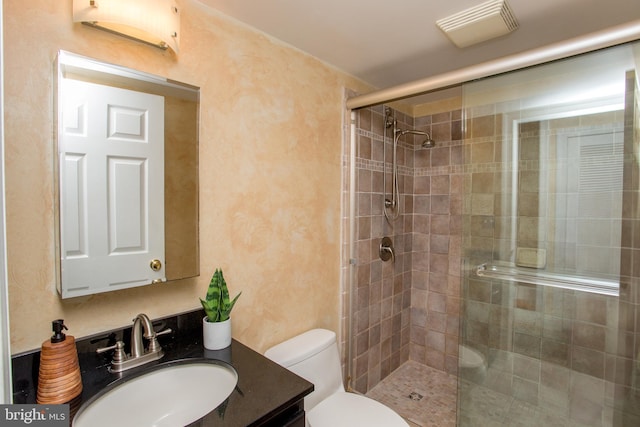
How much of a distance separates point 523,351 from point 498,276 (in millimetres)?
385

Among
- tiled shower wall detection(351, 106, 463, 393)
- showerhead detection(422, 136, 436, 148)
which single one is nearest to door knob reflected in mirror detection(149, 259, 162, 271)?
tiled shower wall detection(351, 106, 463, 393)

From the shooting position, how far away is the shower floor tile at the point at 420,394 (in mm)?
2035

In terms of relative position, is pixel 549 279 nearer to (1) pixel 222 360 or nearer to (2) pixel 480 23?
(2) pixel 480 23

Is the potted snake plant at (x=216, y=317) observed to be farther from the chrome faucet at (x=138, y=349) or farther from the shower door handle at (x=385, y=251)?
the shower door handle at (x=385, y=251)

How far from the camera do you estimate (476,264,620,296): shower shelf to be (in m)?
1.36

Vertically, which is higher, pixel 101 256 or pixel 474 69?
pixel 474 69

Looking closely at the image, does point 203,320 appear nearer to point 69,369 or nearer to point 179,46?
point 69,369

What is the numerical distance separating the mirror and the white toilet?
664 mm

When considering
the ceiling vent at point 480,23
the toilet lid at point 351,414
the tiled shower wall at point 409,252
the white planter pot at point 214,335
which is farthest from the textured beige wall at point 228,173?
the ceiling vent at point 480,23

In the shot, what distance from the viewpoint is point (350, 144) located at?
2029mm

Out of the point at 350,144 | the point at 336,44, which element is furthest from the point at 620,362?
the point at 336,44

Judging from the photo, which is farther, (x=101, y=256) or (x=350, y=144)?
(x=350, y=144)

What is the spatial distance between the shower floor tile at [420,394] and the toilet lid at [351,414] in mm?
701

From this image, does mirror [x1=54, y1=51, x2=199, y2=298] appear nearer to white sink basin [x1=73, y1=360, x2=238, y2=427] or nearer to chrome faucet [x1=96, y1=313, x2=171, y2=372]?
chrome faucet [x1=96, y1=313, x2=171, y2=372]
